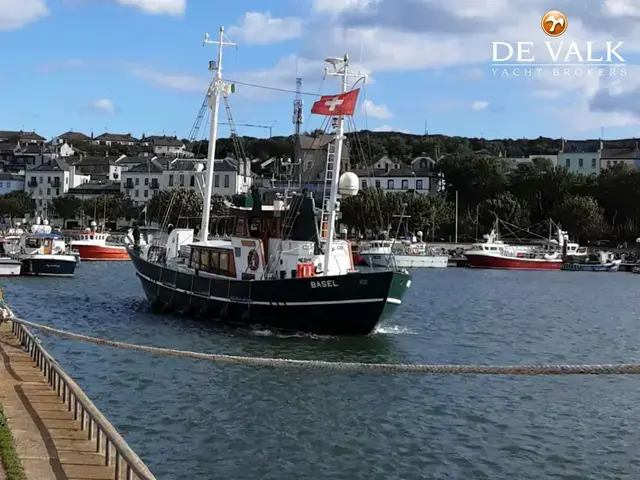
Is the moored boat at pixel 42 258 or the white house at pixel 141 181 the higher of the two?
the white house at pixel 141 181

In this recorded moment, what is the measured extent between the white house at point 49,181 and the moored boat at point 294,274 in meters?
121

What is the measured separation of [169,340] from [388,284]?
363 inches

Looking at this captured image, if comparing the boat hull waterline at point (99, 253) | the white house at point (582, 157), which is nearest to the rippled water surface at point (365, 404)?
the boat hull waterline at point (99, 253)

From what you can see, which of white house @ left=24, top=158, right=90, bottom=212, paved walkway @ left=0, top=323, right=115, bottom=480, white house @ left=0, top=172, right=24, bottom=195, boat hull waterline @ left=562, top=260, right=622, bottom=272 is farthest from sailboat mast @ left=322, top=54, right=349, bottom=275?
white house @ left=0, top=172, right=24, bottom=195

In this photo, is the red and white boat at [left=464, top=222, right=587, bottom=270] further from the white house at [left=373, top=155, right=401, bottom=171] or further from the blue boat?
the white house at [left=373, top=155, right=401, bottom=171]

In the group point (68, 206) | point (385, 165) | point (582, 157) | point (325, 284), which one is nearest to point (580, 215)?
point (582, 157)

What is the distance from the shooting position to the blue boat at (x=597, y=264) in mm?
102250

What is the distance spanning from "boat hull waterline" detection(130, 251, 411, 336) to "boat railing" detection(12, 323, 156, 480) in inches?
492

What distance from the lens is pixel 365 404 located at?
2350 cm

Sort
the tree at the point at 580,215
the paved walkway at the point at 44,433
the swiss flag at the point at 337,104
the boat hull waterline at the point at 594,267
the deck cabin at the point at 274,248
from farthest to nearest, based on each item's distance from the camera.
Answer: the tree at the point at 580,215, the boat hull waterline at the point at 594,267, the deck cabin at the point at 274,248, the swiss flag at the point at 337,104, the paved walkway at the point at 44,433

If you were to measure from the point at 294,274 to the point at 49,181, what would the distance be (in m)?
131

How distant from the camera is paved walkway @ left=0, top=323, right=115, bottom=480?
1303 cm

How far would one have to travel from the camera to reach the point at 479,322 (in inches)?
1766

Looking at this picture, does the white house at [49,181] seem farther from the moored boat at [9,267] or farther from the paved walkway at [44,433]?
the paved walkway at [44,433]
